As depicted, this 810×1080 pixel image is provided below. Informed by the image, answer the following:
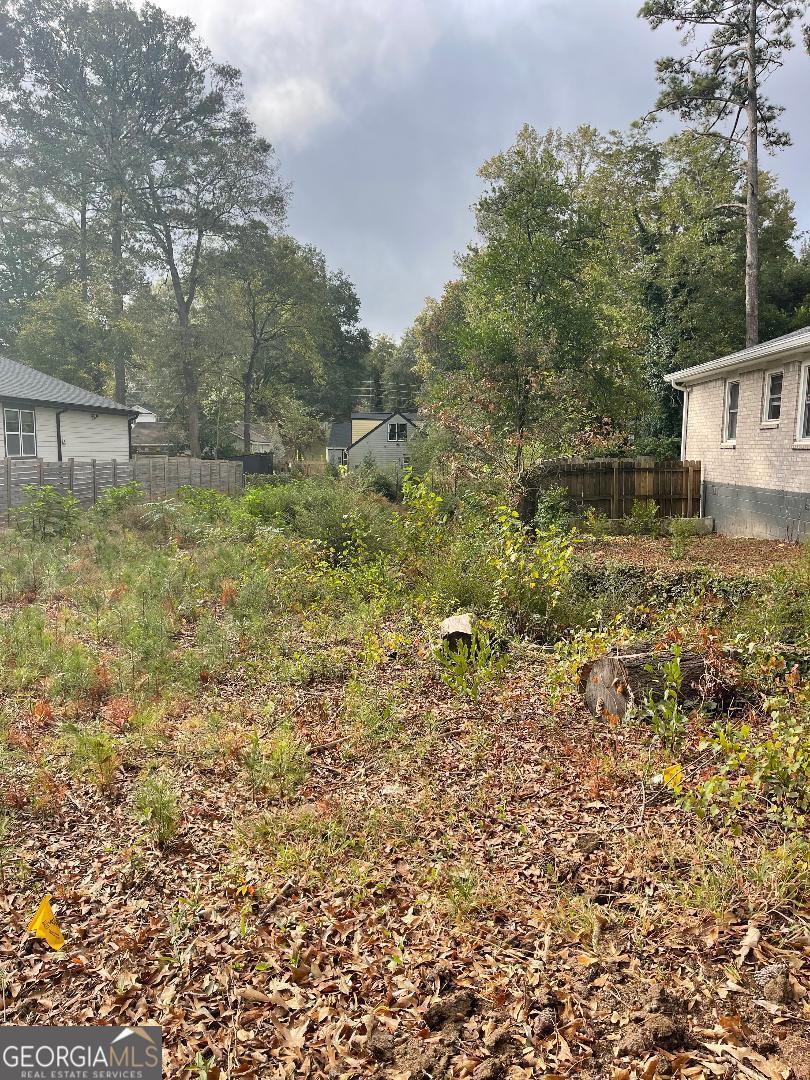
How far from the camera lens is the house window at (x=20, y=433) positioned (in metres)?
19.5

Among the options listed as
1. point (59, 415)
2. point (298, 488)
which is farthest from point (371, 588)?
point (59, 415)

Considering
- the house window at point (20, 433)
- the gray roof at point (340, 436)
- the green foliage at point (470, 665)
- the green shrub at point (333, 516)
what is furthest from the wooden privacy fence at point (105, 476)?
the gray roof at point (340, 436)

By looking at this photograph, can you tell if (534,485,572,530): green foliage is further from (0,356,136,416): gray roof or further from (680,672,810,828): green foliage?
(0,356,136,416): gray roof

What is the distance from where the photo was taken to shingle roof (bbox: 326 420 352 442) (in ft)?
154

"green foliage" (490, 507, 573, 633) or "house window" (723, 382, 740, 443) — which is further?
"house window" (723, 382, 740, 443)

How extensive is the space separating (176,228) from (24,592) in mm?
29013

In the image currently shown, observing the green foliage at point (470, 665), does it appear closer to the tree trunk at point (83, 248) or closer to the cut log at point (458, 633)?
the cut log at point (458, 633)

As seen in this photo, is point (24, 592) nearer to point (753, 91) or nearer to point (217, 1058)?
point (217, 1058)

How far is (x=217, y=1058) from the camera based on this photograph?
2.20 m

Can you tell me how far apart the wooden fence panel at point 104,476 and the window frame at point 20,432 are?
294 centimetres

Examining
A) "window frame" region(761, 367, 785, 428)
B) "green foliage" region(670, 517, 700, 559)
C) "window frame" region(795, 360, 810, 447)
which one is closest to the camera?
"green foliage" region(670, 517, 700, 559)

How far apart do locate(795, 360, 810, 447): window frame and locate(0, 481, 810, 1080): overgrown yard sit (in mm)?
5978

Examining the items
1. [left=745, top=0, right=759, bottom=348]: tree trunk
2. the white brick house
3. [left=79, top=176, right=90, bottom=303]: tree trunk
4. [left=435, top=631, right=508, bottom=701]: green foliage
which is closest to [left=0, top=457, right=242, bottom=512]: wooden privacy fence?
[left=435, top=631, right=508, bottom=701]: green foliage

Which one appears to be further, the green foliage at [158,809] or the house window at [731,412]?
the house window at [731,412]
